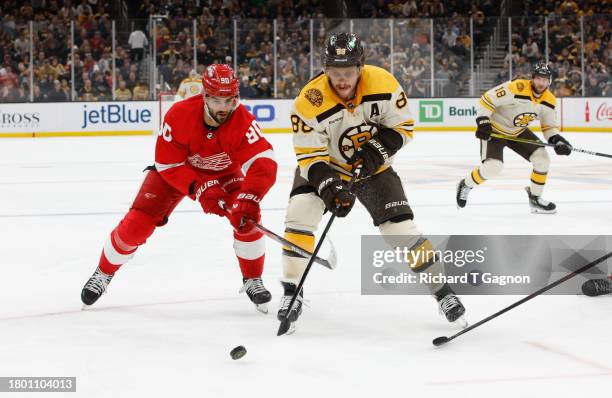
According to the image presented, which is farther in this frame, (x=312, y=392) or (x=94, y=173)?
(x=94, y=173)

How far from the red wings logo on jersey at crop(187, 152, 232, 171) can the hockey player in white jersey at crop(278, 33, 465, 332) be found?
1.21ft

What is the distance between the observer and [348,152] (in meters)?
3.30

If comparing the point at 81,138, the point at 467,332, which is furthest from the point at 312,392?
the point at 81,138

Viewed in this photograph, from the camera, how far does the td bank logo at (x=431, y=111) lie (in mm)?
15391

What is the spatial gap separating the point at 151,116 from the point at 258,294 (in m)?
11.8

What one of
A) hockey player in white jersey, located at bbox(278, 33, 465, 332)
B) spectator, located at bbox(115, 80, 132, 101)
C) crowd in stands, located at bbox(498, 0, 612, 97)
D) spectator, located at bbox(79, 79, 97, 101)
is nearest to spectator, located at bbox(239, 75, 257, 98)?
spectator, located at bbox(115, 80, 132, 101)

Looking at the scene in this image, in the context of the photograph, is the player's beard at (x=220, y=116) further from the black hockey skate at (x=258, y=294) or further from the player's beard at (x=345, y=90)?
the black hockey skate at (x=258, y=294)

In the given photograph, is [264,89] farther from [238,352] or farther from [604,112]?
[238,352]

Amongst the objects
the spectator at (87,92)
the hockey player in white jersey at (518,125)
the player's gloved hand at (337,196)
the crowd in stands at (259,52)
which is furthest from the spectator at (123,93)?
the player's gloved hand at (337,196)

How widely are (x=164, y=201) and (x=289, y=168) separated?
6.10 metres

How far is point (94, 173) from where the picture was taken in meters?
9.16

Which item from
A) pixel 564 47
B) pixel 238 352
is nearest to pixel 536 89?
pixel 238 352

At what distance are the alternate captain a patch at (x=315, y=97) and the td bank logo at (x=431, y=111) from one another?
12487mm

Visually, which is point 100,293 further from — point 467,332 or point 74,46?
point 74,46
